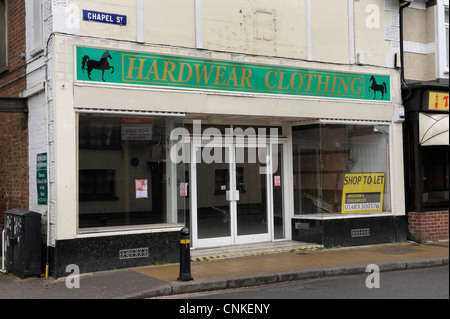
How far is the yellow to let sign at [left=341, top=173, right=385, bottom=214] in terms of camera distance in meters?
12.7

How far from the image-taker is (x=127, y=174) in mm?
10164

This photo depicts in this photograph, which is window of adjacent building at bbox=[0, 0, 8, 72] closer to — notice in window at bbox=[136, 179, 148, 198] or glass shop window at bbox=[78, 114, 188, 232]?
glass shop window at bbox=[78, 114, 188, 232]

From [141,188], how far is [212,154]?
205cm

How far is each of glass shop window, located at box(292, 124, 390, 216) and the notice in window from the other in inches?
158

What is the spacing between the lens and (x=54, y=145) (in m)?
9.23

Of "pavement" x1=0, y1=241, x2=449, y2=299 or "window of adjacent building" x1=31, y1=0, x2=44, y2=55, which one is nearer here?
"pavement" x1=0, y1=241, x2=449, y2=299

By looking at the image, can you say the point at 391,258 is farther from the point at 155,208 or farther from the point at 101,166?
the point at 101,166

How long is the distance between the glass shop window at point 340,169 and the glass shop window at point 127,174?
329cm

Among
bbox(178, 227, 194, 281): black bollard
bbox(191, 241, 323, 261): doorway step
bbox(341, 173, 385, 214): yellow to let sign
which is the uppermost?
bbox(341, 173, 385, 214): yellow to let sign

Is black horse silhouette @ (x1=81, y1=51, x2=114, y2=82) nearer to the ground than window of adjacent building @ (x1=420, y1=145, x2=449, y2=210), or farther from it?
farther from it
